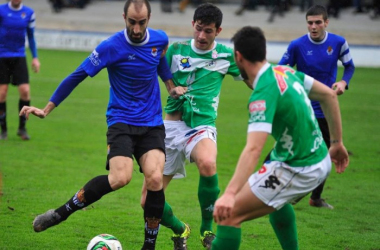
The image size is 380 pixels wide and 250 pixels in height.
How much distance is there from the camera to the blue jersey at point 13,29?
11984 mm

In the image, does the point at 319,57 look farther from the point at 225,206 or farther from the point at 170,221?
the point at 225,206

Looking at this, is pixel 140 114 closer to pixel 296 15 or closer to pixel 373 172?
pixel 373 172

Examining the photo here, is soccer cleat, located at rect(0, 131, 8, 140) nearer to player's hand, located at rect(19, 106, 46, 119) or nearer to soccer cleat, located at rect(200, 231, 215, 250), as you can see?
player's hand, located at rect(19, 106, 46, 119)

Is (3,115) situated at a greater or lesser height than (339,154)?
lesser

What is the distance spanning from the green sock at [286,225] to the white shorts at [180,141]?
4.74 feet

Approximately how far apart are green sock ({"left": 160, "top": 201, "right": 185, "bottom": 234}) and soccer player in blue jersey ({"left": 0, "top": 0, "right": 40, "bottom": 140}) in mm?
6379

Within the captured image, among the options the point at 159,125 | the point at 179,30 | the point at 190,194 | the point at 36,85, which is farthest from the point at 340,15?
the point at 159,125

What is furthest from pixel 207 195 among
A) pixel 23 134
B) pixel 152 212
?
pixel 23 134

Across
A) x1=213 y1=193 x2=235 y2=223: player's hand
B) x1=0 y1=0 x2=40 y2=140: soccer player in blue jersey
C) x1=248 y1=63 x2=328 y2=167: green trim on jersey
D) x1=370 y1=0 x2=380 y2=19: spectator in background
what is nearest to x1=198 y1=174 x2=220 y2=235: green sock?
x1=248 y1=63 x2=328 y2=167: green trim on jersey

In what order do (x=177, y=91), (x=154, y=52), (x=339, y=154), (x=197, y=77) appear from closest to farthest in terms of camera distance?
(x=339, y=154)
(x=154, y=52)
(x=177, y=91)
(x=197, y=77)

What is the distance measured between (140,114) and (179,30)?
92.0ft

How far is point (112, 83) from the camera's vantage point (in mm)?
6125

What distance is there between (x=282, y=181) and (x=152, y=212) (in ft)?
4.97

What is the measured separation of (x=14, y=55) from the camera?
39.4ft
